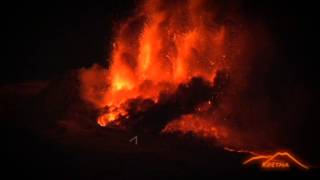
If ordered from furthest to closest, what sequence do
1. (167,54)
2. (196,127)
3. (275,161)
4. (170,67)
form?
Result: (167,54) < (170,67) < (196,127) < (275,161)

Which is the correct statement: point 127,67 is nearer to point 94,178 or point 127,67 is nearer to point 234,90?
point 234,90

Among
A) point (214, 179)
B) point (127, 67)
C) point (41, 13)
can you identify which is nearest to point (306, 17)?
point (127, 67)

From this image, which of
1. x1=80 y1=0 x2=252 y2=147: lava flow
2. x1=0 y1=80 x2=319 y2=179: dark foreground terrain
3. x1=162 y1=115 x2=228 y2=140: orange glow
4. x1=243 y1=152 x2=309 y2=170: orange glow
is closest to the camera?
x1=0 y1=80 x2=319 y2=179: dark foreground terrain

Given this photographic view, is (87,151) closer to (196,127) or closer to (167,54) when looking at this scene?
(196,127)

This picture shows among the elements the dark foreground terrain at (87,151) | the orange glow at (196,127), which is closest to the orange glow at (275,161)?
the dark foreground terrain at (87,151)

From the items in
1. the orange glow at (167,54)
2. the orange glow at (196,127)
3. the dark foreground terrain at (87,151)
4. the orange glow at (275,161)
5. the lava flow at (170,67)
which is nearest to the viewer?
the dark foreground terrain at (87,151)

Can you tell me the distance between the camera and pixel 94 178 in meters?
20.0

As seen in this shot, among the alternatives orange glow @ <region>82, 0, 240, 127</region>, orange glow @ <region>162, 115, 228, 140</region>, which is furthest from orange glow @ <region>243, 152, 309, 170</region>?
orange glow @ <region>82, 0, 240, 127</region>

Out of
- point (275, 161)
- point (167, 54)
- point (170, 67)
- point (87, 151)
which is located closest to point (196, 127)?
point (275, 161)

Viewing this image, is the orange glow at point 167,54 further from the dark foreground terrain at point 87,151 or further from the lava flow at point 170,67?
the dark foreground terrain at point 87,151

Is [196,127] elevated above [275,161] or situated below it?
above

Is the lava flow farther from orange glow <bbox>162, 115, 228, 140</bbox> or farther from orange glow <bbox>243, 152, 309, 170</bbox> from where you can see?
orange glow <bbox>243, 152, 309, 170</bbox>

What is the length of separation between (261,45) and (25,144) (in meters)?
20.3

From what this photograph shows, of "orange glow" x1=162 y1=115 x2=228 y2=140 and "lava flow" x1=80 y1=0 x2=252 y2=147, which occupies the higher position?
"lava flow" x1=80 y1=0 x2=252 y2=147
